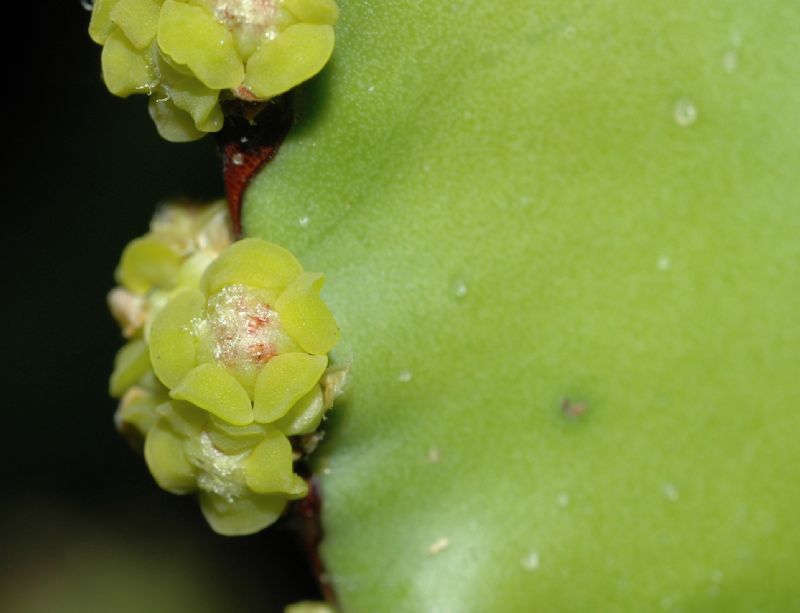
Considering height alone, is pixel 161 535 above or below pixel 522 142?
below

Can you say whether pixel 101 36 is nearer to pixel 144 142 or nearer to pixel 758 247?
pixel 758 247

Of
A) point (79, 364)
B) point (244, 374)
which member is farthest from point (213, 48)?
point (79, 364)

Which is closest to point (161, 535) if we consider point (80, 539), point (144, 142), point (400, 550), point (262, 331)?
point (80, 539)

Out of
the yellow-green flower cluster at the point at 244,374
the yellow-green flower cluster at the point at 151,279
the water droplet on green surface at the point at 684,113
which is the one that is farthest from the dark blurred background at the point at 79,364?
the water droplet on green surface at the point at 684,113

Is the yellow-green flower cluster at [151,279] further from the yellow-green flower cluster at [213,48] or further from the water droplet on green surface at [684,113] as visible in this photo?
the water droplet on green surface at [684,113]

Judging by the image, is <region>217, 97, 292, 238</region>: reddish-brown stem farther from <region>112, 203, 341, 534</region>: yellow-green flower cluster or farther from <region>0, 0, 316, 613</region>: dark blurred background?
<region>0, 0, 316, 613</region>: dark blurred background

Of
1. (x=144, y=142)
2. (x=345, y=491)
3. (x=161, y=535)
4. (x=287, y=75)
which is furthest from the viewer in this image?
(x=161, y=535)

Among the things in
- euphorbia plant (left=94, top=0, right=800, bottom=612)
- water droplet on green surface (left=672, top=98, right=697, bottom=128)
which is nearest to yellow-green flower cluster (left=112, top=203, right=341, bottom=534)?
euphorbia plant (left=94, top=0, right=800, bottom=612)
